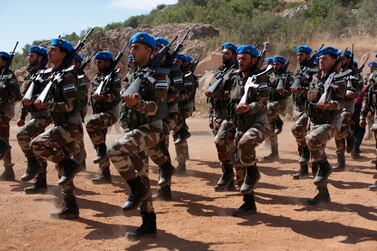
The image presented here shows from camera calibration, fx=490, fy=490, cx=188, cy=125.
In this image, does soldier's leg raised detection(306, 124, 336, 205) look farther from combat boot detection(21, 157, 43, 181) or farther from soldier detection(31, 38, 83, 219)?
combat boot detection(21, 157, 43, 181)

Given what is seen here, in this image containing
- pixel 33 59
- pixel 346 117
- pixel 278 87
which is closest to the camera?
pixel 33 59

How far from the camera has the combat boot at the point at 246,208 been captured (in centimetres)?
652

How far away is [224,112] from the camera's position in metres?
8.04

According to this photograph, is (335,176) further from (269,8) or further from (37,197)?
(269,8)

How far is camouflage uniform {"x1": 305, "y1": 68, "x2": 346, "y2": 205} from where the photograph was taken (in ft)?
22.4

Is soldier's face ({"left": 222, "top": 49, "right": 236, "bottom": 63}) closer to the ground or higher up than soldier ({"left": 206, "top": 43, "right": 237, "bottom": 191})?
higher up

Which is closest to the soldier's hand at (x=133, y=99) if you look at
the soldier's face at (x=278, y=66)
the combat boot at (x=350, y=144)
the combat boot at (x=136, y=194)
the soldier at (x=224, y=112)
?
the combat boot at (x=136, y=194)

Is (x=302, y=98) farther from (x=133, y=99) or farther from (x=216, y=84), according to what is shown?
(x=133, y=99)

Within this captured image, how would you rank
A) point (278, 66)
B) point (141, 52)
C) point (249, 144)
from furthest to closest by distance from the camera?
1. point (278, 66)
2. point (249, 144)
3. point (141, 52)

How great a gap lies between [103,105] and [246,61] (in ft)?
10.1

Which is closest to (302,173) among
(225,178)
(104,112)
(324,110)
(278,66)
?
(225,178)

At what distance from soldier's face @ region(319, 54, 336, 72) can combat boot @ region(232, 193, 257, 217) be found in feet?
7.00

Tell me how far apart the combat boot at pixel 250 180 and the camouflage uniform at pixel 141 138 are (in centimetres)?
137

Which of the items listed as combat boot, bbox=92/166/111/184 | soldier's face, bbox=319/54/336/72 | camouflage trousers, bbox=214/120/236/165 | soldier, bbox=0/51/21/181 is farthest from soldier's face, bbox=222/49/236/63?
soldier, bbox=0/51/21/181
